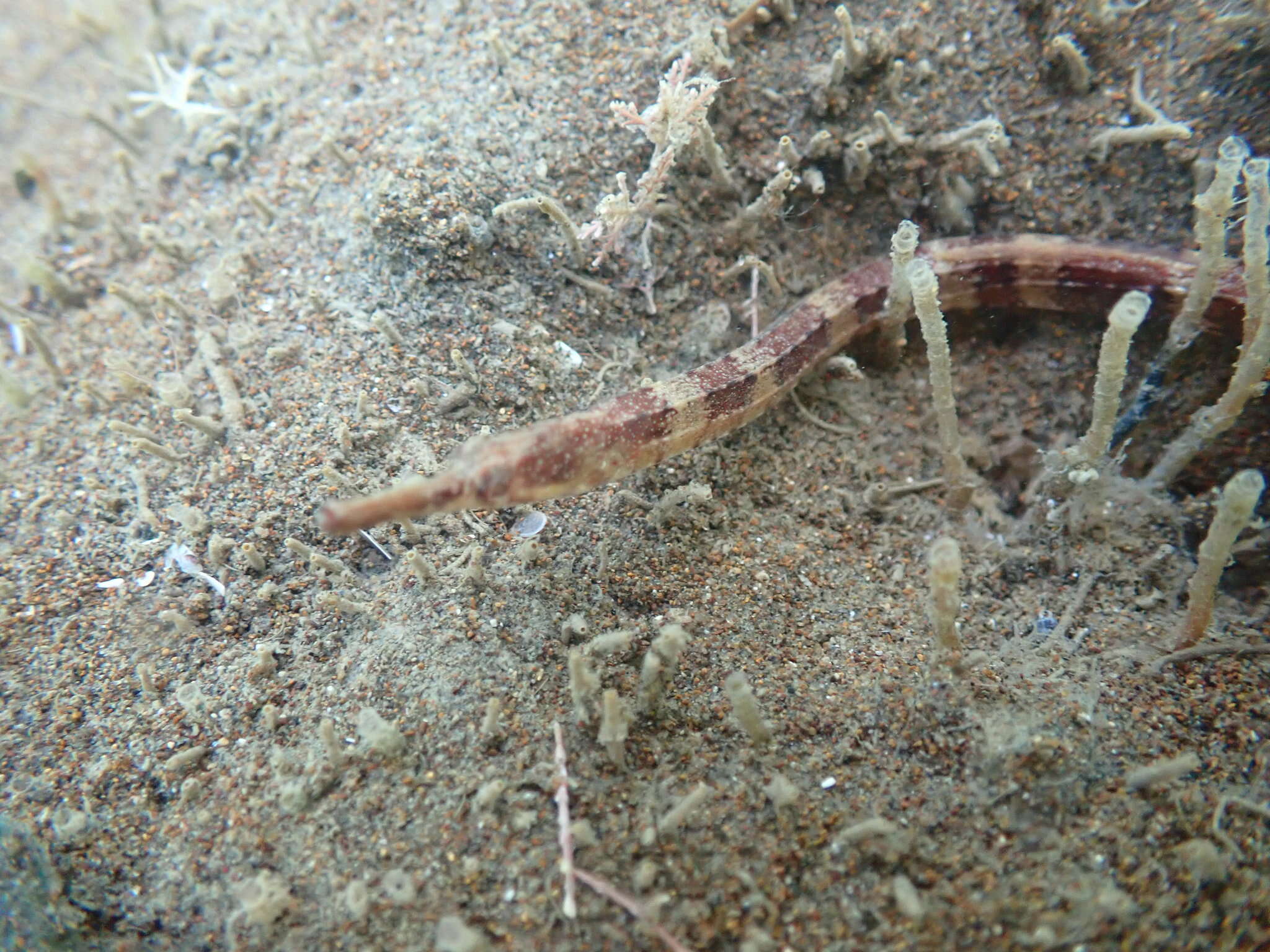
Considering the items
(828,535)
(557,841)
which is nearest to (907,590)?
(828,535)

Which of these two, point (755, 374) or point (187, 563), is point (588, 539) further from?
point (187, 563)

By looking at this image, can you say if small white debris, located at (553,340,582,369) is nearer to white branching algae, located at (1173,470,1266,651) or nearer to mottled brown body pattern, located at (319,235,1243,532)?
mottled brown body pattern, located at (319,235,1243,532)

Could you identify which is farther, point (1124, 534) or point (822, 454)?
point (822, 454)

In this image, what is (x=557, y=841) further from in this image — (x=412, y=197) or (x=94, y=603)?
(x=412, y=197)

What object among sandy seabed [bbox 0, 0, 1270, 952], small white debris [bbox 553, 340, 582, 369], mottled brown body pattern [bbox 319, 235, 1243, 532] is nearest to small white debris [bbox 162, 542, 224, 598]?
sandy seabed [bbox 0, 0, 1270, 952]

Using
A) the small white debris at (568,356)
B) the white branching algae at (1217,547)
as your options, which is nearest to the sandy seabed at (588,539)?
the small white debris at (568,356)

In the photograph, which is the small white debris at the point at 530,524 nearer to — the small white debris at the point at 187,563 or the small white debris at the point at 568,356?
the small white debris at the point at 568,356
